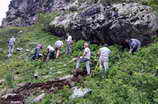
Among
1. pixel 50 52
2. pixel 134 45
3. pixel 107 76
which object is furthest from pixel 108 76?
pixel 50 52

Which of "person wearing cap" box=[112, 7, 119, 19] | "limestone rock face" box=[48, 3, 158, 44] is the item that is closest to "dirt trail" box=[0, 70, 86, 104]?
"limestone rock face" box=[48, 3, 158, 44]

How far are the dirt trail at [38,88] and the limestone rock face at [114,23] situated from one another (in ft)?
21.3

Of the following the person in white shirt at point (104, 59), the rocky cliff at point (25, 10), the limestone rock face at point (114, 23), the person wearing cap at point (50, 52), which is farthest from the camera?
the rocky cliff at point (25, 10)

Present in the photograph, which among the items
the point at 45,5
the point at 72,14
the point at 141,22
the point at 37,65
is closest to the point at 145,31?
the point at 141,22

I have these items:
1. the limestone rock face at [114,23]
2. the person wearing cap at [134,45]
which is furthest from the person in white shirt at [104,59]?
the limestone rock face at [114,23]

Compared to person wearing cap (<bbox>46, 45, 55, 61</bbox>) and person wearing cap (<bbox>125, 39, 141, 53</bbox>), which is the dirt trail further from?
person wearing cap (<bbox>46, 45, 55, 61</bbox>)

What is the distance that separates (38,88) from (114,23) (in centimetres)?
919

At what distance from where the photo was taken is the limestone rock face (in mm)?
22125

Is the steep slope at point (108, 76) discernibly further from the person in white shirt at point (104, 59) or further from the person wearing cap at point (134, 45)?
the person wearing cap at point (134, 45)

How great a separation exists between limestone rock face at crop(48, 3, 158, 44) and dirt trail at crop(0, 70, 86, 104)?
6496 millimetres

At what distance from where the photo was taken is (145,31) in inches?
866

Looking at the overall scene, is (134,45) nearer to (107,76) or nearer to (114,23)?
(114,23)

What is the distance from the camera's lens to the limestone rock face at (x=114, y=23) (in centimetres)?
2212

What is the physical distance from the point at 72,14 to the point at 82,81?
15191 mm
